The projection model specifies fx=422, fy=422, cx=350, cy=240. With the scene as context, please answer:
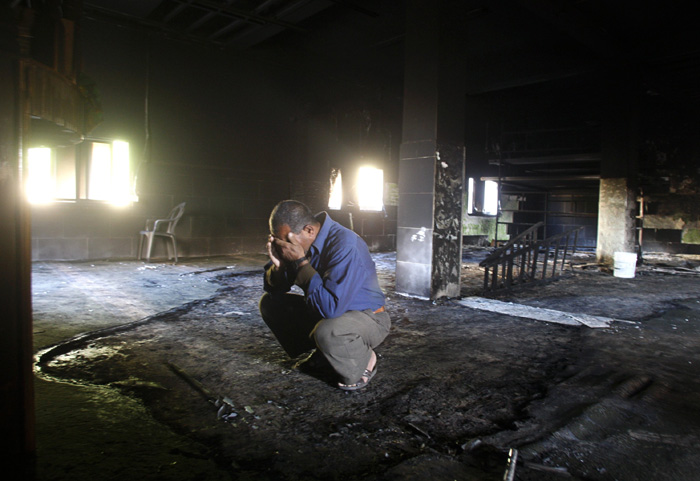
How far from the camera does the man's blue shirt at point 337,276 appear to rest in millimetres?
2465

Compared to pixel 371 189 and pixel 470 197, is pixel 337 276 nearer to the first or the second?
pixel 371 189

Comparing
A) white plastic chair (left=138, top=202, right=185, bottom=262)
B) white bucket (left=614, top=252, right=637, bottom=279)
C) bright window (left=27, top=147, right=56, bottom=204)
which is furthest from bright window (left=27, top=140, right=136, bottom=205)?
white bucket (left=614, top=252, right=637, bottom=279)

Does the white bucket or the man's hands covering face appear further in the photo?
the white bucket

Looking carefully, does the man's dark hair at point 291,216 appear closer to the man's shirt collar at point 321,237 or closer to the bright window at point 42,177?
the man's shirt collar at point 321,237

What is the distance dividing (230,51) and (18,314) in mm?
9508

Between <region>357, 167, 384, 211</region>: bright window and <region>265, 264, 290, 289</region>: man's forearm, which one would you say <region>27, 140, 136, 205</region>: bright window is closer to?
<region>357, 167, 384, 211</region>: bright window

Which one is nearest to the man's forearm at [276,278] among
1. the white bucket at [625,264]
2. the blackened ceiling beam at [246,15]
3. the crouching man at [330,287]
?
the crouching man at [330,287]

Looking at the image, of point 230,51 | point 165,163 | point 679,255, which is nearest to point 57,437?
point 165,163

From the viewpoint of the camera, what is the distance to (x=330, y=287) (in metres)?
2.47

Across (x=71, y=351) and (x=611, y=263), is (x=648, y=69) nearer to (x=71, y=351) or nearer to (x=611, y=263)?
(x=611, y=263)

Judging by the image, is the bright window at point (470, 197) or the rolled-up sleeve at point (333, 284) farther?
the bright window at point (470, 197)

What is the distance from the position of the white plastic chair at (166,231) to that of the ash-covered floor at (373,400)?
12.1 ft

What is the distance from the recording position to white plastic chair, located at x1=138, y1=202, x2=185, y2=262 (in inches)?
335

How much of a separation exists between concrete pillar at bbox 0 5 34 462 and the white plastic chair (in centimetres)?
703
